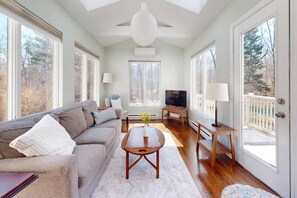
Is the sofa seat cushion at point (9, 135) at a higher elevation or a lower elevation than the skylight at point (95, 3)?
lower

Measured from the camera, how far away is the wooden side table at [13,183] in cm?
78

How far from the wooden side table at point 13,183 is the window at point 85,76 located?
2985 millimetres

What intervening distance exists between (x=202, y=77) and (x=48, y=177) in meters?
4.00

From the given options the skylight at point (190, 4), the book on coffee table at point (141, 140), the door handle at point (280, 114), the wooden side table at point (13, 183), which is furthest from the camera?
the skylight at point (190, 4)

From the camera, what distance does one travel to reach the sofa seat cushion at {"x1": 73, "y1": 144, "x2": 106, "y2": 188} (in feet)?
4.80

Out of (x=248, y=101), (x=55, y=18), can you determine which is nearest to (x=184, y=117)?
(x=248, y=101)

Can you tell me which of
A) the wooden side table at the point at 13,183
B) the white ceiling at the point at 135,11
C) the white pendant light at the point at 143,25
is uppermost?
the white ceiling at the point at 135,11

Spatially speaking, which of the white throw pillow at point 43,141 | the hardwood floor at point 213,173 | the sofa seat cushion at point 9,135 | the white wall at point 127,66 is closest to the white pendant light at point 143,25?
the white throw pillow at point 43,141

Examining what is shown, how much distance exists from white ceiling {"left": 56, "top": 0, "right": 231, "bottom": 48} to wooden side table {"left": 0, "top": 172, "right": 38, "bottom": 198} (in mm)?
2789

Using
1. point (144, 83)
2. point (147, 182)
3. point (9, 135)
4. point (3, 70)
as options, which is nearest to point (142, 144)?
point (147, 182)

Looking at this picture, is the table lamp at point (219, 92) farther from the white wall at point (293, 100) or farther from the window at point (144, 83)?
the window at point (144, 83)

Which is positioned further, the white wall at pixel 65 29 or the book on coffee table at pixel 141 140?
the white wall at pixel 65 29

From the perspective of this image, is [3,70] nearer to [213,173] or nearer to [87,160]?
[87,160]

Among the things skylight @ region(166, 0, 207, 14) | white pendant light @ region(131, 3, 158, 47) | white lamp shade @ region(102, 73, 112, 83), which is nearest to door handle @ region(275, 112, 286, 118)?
white pendant light @ region(131, 3, 158, 47)
